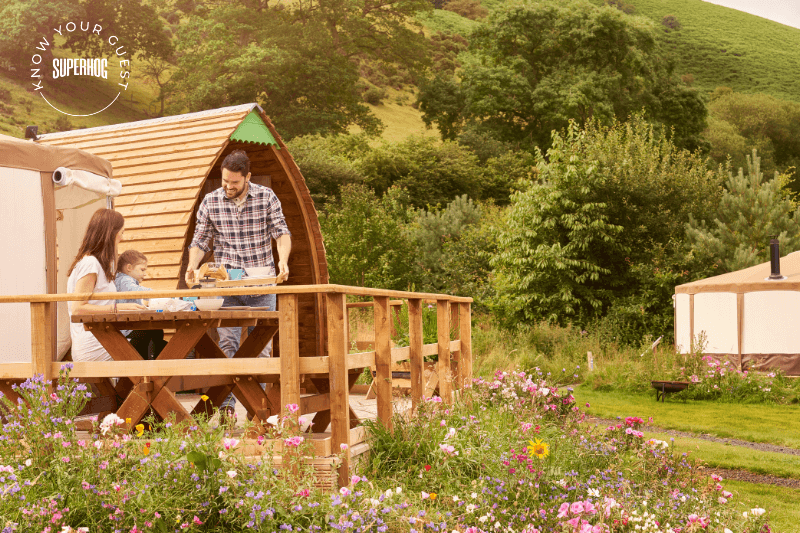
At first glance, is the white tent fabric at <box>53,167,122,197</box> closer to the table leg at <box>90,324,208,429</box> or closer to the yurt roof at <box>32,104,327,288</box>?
the yurt roof at <box>32,104,327,288</box>

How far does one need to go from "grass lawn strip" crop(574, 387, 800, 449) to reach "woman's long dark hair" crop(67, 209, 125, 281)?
5.74 m

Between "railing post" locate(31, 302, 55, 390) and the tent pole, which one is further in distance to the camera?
the tent pole

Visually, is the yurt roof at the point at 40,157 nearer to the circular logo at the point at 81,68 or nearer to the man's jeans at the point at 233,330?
the man's jeans at the point at 233,330

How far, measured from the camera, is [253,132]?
8.08 meters

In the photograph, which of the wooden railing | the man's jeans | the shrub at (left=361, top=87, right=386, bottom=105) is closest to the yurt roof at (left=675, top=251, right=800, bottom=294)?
the man's jeans

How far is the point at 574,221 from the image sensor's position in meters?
16.6

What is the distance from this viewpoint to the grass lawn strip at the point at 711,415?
9265mm

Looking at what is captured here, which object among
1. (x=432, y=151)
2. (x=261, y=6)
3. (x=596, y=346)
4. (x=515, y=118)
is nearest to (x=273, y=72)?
(x=261, y=6)

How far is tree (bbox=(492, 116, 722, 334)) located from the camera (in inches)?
662

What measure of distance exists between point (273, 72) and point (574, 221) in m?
21.6

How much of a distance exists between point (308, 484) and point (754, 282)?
43.4 ft

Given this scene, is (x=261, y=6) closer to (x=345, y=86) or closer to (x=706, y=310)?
(x=345, y=86)

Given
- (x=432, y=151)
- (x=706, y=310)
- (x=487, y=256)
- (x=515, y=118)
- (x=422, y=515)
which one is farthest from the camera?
(x=515, y=118)

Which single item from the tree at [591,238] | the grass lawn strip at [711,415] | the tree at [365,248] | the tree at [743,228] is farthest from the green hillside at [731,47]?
the grass lawn strip at [711,415]
